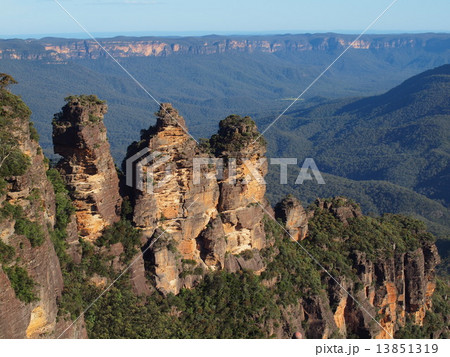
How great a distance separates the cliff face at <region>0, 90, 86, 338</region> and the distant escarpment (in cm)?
5

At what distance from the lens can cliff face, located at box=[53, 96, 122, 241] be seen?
2602 centimetres

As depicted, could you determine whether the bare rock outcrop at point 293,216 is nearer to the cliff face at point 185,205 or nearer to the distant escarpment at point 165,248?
the distant escarpment at point 165,248

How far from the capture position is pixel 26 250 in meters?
20.0

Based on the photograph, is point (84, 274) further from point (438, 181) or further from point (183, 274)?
point (438, 181)

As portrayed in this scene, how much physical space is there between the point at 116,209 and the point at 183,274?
4.97 meters

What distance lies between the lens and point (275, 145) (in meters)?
169

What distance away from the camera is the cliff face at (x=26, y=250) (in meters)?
18.8

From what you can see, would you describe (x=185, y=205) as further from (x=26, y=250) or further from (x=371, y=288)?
(x=371, y=288)

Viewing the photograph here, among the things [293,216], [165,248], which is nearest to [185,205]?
[165,248]

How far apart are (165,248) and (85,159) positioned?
6.13m

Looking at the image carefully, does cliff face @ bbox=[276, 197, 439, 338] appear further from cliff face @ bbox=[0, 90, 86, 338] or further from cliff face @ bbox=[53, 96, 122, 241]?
cliff face @ bbox=[0, 90, 86, 338]

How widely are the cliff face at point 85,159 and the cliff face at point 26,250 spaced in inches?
112

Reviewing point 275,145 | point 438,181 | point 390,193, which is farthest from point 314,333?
point 275,145

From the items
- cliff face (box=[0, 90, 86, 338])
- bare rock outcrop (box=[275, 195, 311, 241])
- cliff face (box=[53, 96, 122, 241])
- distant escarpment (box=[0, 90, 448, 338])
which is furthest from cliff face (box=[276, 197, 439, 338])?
cliff face (box=[0, 90, 86, 338])
